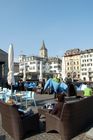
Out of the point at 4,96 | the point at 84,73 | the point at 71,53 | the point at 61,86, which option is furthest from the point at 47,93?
the point at 71,53

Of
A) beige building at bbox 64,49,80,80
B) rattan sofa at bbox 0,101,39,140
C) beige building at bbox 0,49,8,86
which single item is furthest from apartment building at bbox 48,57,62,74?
rattan sofa at bbox 0,101,39,140

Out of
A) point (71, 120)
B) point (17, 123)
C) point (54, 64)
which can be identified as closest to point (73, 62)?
point (54, 64)

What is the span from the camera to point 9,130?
8891 millimetres

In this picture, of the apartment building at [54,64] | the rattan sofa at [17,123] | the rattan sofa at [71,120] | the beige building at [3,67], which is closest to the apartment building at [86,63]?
the apartment building at [54,64]

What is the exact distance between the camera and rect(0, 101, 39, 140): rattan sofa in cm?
821

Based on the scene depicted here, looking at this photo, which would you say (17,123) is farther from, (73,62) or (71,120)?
(73,62)

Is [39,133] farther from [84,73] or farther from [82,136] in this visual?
[84,73]

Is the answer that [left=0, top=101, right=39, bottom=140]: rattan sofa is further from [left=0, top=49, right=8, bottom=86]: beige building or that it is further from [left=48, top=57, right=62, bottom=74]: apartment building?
[left=48, top=57, right=62, bottom=74]: apartment building

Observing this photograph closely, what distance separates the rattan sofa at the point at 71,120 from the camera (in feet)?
25.5

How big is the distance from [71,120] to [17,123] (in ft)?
4.36

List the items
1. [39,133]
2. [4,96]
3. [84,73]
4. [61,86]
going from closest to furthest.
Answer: [39,133]
[4,96]
[61,86]
[84,73]

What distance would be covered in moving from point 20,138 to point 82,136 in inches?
59.7

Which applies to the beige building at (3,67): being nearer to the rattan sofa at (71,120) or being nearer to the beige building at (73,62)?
the rattan sofa at (71,120)

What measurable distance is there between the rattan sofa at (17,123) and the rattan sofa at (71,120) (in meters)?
0.39
